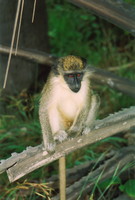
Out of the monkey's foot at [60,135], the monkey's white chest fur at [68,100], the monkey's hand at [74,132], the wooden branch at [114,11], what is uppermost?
the wooden branch at [114,11]

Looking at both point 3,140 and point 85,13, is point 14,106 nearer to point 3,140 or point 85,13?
point 3,140

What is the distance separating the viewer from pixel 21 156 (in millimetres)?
3129

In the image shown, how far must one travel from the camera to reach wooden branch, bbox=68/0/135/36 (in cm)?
341

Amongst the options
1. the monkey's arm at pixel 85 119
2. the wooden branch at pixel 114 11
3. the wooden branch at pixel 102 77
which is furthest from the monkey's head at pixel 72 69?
the wooden branch at pixel 102 77

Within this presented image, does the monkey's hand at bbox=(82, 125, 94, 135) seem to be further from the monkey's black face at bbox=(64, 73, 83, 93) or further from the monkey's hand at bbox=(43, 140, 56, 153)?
the monkey's black face at bbox=(64, 73, 83, 93)

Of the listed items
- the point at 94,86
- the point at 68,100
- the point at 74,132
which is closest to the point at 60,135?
the point at 74,132

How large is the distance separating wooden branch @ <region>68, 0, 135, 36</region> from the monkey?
2.24ft

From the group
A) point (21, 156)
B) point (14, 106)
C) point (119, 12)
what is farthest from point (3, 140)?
point (119, 12)

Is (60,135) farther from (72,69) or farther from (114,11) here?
(114,11)

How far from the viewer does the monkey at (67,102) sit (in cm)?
398

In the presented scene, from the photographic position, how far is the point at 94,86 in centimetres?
639

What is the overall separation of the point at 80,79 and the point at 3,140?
1.81 meters

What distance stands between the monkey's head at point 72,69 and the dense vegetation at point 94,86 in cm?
105

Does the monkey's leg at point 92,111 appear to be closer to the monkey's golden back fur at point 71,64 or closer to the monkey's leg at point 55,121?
the monkey's leg at point 55,121
